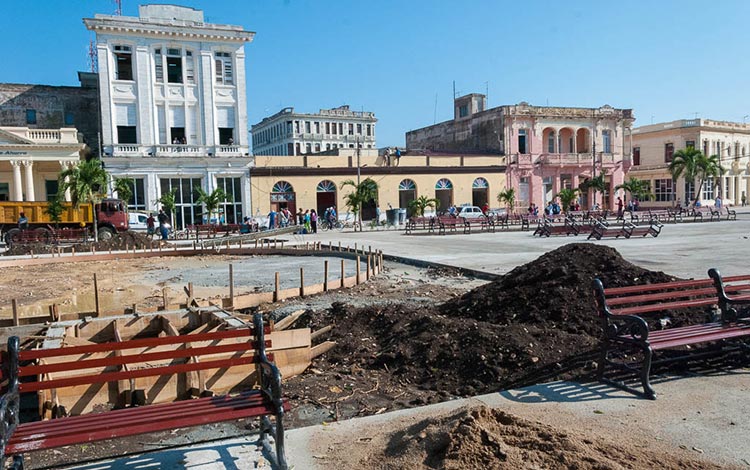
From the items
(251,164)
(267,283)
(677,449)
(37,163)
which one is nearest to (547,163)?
(251,164)

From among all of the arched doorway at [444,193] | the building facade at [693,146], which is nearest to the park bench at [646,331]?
the arched doorway at [444,193]

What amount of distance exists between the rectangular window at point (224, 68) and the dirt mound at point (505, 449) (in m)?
44.9

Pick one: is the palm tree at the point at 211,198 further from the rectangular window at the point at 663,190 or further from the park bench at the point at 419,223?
the rectangular window at the point at 663,190

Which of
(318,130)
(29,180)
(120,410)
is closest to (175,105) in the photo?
(29,180)

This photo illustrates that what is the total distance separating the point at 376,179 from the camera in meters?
51.7

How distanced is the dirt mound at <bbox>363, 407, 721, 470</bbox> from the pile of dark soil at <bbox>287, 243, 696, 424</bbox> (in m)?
1.56

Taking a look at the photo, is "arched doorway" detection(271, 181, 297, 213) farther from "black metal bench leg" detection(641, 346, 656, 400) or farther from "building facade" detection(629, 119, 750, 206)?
"black metal bench leg" detection(641, 346, 656, 400)

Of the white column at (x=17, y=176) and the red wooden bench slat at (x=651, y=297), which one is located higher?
the white column at (x=17, y=176)

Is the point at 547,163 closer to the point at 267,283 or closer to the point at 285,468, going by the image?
the point at 267,283

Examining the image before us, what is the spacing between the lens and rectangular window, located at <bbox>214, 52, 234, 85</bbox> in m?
45.6

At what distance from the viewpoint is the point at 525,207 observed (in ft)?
189

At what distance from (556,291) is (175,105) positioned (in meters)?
41.8

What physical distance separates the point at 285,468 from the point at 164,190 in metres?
42.8

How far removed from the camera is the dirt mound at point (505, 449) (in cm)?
389
